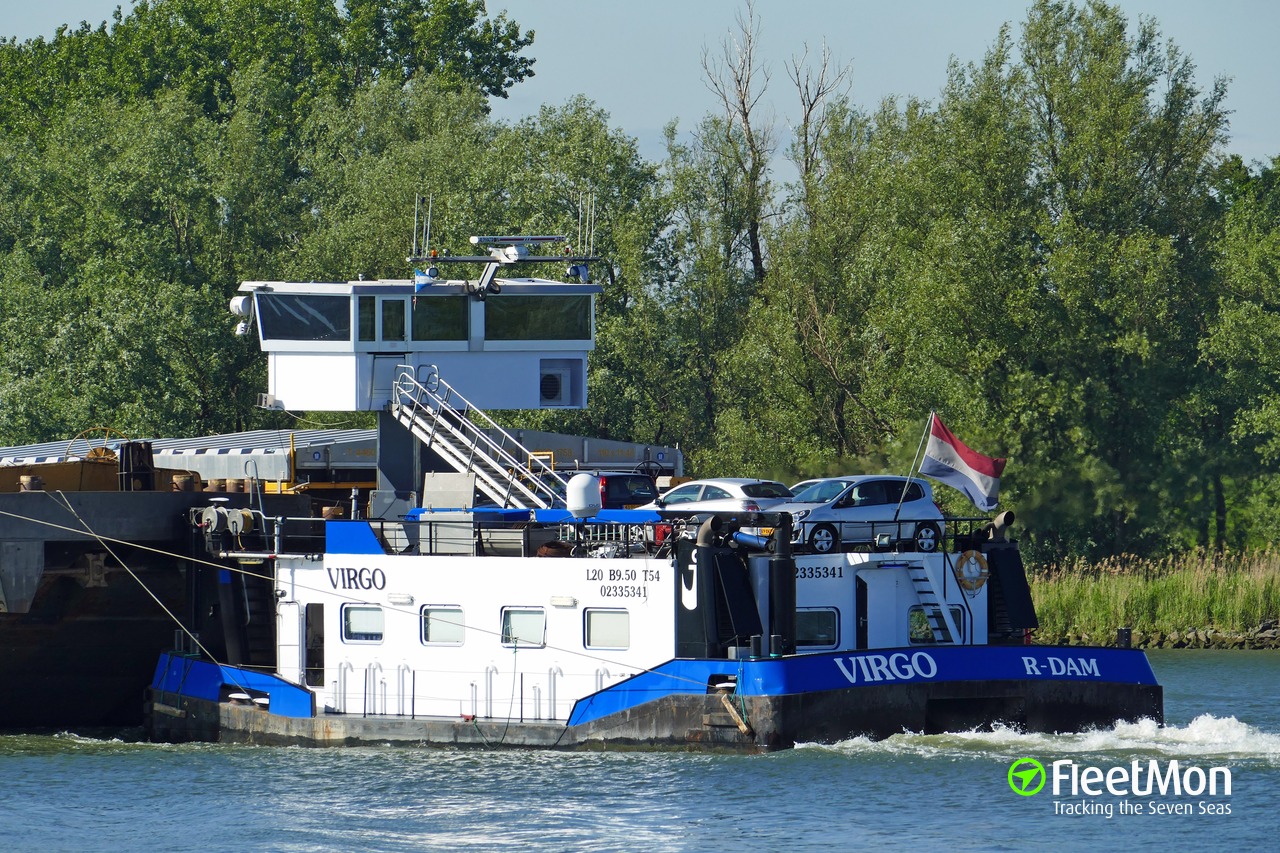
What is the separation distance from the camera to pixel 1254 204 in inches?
2247

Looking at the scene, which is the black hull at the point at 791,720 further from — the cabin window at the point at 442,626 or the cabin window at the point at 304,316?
the cabin window at the point at 304,316

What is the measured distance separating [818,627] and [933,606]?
5.82 feet

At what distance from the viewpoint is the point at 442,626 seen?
2714cm

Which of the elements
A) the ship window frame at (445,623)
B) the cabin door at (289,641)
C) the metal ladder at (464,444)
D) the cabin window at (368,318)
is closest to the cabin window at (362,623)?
the ship window frame at (445,623)

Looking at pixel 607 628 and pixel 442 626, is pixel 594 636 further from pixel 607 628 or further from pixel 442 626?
pixel 442 626

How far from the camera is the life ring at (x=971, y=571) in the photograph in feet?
87.9

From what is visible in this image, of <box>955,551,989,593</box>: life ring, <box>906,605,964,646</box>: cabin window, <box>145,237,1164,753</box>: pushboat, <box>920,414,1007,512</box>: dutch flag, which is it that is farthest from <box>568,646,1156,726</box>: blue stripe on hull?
<box>920,414,1007,512</box>: dutch flag

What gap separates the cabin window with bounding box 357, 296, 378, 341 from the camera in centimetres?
3319

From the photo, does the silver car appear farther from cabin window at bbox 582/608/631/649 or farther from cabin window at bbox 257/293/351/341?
cabin window at bbox 257/293/351/341

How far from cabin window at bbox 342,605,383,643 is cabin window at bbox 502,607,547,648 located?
2.08 m

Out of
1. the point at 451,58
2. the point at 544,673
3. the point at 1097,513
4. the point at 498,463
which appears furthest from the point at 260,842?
the point at 451,58

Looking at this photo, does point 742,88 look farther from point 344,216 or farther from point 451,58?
point 451,58

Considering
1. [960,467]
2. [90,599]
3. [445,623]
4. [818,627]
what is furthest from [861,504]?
[90,599]

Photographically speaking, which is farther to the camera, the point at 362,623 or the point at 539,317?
the point at 539,317
